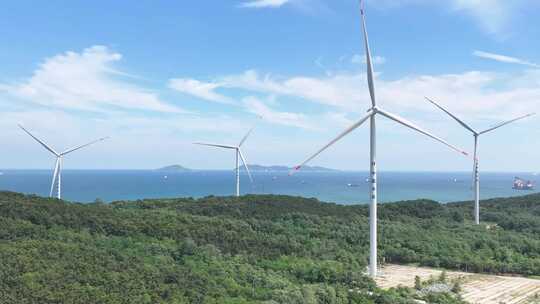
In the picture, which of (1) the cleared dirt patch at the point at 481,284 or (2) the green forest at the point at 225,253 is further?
(1) the cleared dirt patch at the point at 481,284

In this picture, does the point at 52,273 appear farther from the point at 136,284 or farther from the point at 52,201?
the point at 52,201

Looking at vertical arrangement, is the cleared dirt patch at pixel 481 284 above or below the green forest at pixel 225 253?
below

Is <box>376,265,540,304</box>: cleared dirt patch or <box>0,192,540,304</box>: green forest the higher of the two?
<box>0,192,540,304</box>: green forest

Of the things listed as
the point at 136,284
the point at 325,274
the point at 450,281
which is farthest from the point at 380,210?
the point at 136,284

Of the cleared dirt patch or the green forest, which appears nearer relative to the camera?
the green forest
